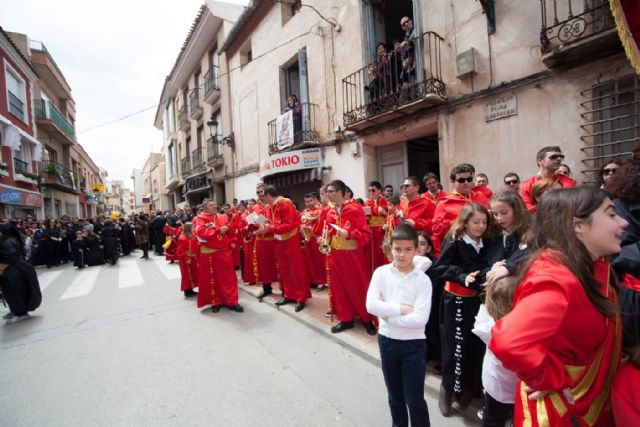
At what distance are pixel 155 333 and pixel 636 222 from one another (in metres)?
5.48

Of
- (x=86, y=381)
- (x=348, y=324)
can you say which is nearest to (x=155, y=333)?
(x=86, y=381)

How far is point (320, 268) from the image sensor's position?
7.31 m

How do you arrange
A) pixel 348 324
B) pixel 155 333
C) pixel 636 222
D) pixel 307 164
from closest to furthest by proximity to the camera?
1. pixel 636 222
2. pixel 348 324
3. pixel 155 333
4. pixel 307 164

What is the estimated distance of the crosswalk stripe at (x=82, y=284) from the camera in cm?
817

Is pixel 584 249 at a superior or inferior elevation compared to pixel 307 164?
inferior

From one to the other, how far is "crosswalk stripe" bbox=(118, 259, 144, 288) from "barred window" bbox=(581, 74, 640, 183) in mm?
9873

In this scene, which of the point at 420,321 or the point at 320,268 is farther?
the point at 320,268

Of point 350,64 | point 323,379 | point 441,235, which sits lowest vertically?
point 323,379

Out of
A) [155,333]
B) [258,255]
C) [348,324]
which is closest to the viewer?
[348,324]

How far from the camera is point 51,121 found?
19844 mm

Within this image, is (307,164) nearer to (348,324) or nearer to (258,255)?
(258,255)

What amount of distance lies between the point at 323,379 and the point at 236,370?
996mm

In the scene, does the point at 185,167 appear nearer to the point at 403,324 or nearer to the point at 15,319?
the point at 15,319

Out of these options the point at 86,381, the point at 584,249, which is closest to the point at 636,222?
the point at 584,249
